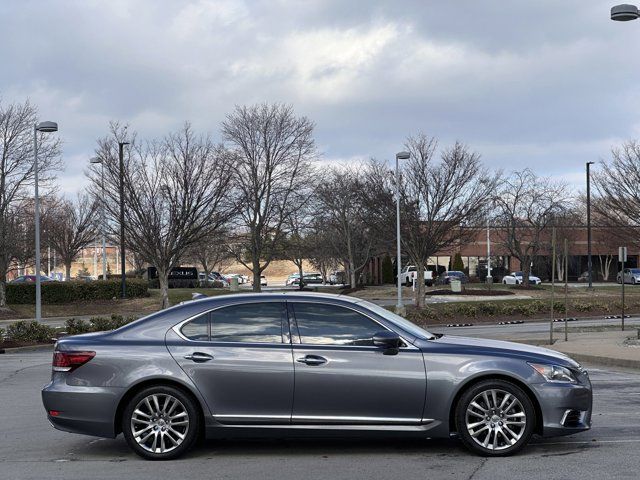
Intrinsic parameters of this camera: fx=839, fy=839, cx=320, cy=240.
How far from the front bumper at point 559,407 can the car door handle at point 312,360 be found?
1.91 meters

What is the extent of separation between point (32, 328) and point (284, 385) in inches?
715

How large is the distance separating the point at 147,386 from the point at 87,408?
576 millimetres

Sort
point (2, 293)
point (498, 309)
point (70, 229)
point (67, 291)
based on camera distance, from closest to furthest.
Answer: point (498, 309) → point (2, 293) → point (67, 291) → point (70, 229)

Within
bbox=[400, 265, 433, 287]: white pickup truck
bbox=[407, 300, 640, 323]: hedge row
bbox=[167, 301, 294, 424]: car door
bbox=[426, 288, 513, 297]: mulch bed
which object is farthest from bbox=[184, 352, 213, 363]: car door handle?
bbox=[400, 265, 433, 287]: white pickup truck

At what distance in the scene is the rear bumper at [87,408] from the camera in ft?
25.1

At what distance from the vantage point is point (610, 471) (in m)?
7.02

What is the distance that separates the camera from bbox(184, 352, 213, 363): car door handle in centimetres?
766

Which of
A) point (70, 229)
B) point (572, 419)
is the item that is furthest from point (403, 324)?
point (70, 229)

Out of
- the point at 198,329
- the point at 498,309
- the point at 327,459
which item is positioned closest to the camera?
the point at 327,459

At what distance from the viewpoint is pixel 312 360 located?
7.61 meters

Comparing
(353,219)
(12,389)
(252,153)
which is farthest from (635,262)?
(12,389)

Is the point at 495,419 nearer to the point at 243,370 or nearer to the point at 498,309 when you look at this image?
the point at 243,370

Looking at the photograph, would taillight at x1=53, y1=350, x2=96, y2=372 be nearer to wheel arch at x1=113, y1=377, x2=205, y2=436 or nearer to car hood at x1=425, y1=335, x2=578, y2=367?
wheel arch at x1=113, y1=377, x2=205, y2=436

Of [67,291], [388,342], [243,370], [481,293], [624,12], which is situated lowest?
[481,293]
